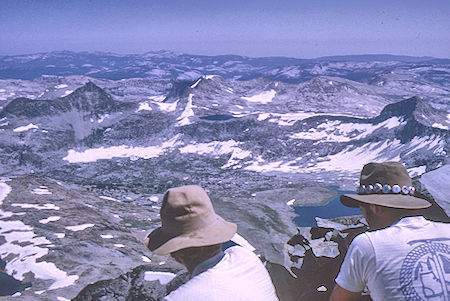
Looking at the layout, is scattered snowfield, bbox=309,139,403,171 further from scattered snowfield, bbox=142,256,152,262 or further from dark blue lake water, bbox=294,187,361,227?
scattered snowfield, bbox=142,256,152,262

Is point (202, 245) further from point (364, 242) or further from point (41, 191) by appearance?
point (41, 191)

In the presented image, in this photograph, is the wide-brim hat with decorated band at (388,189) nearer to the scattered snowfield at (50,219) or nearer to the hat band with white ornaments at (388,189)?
the hat band with white ornaments at (388,189)

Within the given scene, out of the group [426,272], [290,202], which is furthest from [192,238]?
[290,202]

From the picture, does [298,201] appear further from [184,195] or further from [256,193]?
[184,195]

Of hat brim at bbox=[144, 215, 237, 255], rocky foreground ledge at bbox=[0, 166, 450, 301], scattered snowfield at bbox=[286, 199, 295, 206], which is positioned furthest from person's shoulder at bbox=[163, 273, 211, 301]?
scattered snowfield at bbox=[286, 199, 295, 206]

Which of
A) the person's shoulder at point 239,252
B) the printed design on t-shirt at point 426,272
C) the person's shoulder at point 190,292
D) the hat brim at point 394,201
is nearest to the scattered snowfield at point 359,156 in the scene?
the hat brim at point 394,201
